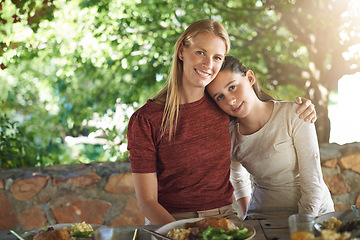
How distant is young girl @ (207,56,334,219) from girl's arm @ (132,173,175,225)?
49 cm

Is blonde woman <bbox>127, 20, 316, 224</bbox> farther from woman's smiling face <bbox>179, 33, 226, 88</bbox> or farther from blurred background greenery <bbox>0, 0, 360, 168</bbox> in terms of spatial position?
blurred background greenery <bbox>0, 0, 360, 168</bbox>

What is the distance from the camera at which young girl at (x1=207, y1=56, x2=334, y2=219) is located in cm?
189

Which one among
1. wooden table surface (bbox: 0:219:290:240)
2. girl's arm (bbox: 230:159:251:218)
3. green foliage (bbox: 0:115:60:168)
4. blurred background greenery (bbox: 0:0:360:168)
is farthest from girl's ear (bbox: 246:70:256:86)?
green foliage (bbox: 0:115:60:168)

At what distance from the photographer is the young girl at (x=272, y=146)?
1890 millimetres

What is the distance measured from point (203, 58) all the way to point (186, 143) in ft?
1.33

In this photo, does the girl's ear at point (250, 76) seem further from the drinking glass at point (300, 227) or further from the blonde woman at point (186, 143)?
the drinking glass at point (300, 227)

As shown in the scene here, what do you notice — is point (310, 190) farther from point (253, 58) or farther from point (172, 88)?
point (253, 58)

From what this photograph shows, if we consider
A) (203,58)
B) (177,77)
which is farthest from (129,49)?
(203,58)

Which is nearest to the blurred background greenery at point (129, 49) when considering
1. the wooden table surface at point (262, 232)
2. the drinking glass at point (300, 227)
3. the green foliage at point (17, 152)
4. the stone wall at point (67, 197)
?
the green foliage at point (17, 152)

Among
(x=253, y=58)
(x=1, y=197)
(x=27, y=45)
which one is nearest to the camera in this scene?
(x=1, y=197)

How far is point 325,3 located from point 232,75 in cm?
209

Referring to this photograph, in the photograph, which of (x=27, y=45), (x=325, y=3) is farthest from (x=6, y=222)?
(x=325, y=3)

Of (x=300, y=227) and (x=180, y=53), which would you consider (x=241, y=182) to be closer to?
(x=180, y=53)

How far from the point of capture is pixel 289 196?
1.96 m
